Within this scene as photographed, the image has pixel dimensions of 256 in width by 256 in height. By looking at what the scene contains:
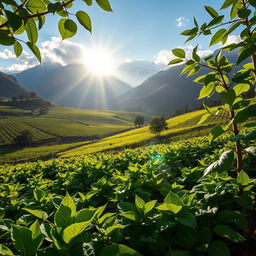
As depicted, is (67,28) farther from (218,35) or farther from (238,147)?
(238,147)

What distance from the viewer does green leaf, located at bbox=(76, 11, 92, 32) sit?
1.24m

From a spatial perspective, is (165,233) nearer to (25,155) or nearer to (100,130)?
(25,155)

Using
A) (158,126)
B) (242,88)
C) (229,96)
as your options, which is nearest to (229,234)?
Result: (229,96)

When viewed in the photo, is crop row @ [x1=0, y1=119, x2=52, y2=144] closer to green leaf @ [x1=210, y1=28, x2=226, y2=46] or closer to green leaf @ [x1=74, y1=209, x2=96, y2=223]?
green leaf @ [x1=74, y1=209, x2=96, y2=223]

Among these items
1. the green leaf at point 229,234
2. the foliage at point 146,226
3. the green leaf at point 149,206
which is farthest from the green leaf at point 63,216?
the green leaf at point 229,234

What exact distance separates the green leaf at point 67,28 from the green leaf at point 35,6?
5.7 inches

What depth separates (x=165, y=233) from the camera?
214 cm

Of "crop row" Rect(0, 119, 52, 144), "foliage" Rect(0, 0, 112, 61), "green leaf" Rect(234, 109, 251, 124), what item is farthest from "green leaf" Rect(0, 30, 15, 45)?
"crop row" Rect(0, 119, 52, 144)

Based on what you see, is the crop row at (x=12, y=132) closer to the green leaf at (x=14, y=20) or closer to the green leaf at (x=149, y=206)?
the green leaf at (x=149, y=206)

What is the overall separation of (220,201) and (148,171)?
1910mm

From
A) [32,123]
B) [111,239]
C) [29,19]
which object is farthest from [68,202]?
[32,123]

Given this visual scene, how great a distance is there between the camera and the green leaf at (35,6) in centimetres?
123

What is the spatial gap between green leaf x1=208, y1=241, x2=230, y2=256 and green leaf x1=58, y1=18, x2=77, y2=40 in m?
2.45

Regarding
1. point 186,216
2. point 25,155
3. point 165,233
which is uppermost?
point 186,216
